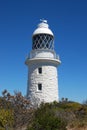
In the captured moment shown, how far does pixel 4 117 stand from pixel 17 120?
2.42m

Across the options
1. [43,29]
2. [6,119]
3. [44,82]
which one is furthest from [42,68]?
[6,119]

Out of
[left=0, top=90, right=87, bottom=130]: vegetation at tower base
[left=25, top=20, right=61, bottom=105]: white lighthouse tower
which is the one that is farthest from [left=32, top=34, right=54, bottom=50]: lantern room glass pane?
[left=0, top=90, right=87, bottom=130]: vegetation at tower base

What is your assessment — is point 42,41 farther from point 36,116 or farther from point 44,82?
point 36,116

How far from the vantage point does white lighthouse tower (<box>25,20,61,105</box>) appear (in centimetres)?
2514

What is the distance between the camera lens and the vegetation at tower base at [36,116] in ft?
45.8

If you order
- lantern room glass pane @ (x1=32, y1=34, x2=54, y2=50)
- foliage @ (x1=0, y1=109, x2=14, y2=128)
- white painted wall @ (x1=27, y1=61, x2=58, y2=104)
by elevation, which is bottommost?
foliage @ (x1=0, y1=109, x2=14, y2=128)

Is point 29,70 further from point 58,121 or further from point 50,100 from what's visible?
point 58,121

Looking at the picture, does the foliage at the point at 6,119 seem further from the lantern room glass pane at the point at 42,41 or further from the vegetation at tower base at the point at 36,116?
the lantern room glass pane at the point at 42,41

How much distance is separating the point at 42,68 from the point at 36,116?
912cm

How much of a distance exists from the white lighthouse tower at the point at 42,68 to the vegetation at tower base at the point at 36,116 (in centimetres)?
322

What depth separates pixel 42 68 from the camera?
2562 cm

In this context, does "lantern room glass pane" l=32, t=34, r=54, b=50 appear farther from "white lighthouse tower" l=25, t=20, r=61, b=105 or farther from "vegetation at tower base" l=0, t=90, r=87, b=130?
"vegetation at tower base" l=0, t=90, r=87, b=130

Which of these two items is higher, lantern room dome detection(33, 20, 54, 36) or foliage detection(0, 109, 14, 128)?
lantern room dome detection(33, 20, 54, 36)

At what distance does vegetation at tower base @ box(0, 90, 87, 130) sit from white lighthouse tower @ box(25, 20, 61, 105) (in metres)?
3.22
